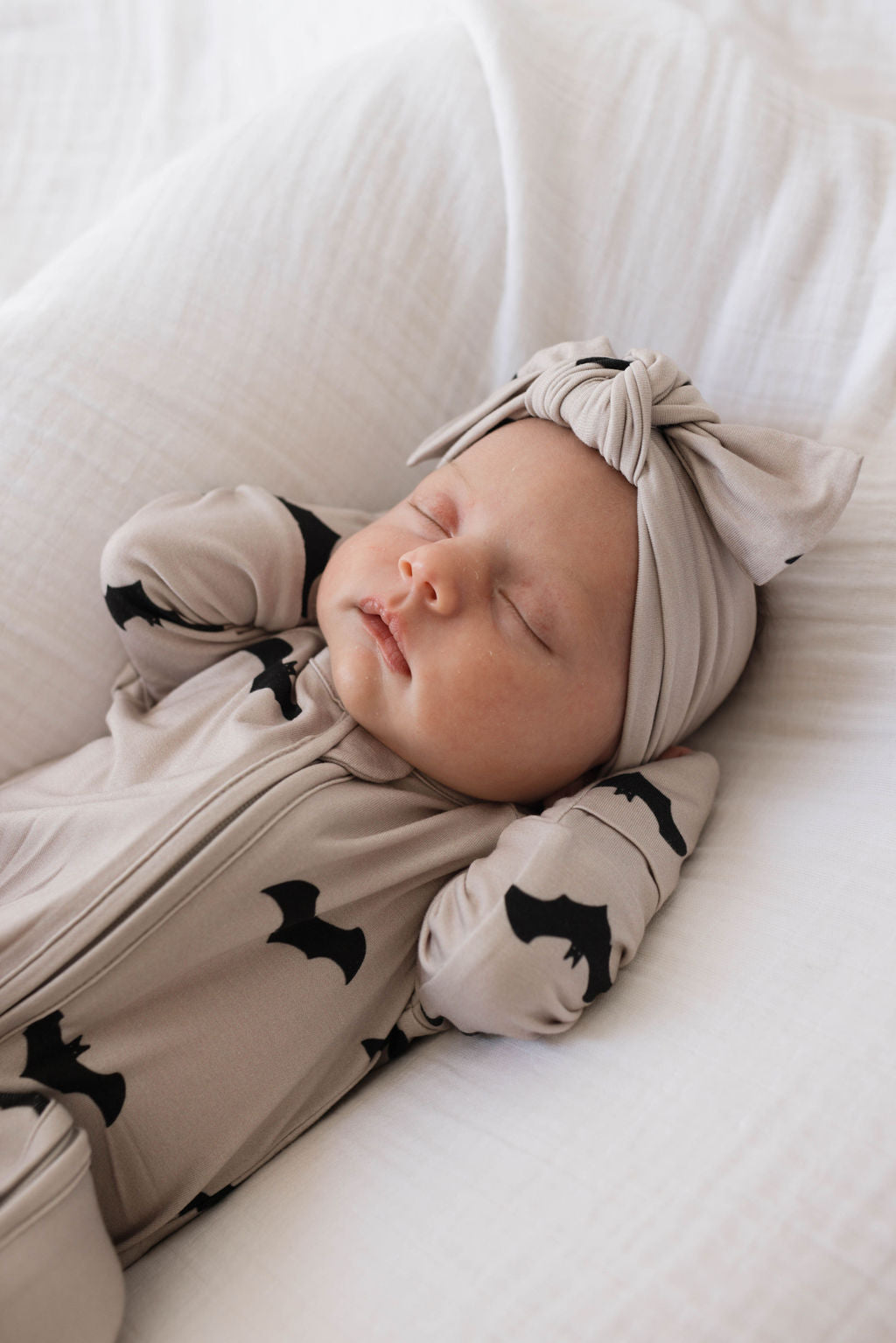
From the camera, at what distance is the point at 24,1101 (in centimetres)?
91

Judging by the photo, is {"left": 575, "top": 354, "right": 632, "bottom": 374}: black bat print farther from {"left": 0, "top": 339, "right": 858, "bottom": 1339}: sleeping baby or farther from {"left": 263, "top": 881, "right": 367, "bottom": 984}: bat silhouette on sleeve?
{"left": 263, "top": 881, "right": 367, "bottom": 984}: bat silhouette on sleeve

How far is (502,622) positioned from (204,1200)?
65 centimetres

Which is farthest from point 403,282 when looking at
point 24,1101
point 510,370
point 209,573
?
point 24,1101

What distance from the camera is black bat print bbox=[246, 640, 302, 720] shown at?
1.19 meters

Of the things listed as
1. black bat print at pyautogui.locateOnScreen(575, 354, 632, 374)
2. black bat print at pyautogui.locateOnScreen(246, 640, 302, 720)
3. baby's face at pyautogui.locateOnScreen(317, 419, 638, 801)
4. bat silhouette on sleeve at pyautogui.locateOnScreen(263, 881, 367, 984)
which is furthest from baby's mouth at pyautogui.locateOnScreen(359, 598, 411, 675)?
black bat print at pyautogui.locateOnScreen(575, 354, 632, 374)

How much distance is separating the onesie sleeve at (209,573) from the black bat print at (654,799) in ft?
1.49

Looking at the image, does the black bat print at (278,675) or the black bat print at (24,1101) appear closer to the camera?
the black bat print at (24,1101)

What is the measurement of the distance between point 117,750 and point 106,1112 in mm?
387

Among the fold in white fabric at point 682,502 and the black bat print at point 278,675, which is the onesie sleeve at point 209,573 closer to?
the black bat print at point 278,675

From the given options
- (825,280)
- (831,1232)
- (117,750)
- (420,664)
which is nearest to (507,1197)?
(831,1232)

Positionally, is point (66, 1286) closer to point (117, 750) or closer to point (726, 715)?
point (117, 750)

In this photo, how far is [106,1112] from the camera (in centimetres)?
98

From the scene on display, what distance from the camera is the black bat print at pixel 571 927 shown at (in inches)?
38.8

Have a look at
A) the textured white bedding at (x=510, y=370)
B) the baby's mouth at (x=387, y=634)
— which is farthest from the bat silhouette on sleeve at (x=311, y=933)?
the baby's mouth at (x=387, y=634)
